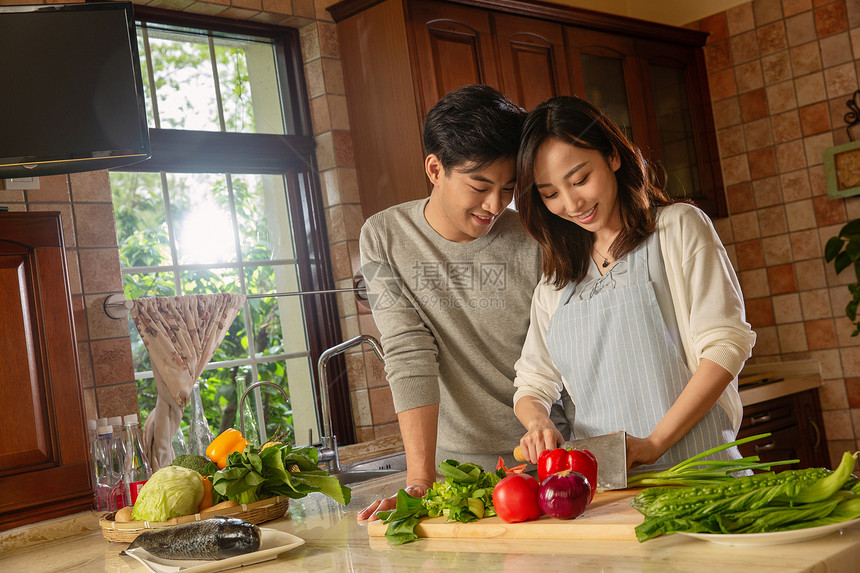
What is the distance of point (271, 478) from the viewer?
5.11ft

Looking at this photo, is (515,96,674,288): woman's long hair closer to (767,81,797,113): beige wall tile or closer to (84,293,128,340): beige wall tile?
(84,293,128,340): beige wall tile

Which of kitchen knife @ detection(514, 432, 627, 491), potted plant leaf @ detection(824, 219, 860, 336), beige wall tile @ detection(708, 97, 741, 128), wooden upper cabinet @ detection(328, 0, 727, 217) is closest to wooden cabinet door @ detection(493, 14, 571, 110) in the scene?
wooden upper cabinet @ detection(328, 0, 727, 217)

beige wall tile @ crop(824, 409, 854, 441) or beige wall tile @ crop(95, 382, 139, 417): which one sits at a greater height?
beige wall tile @ crop(95, 382, 139, 417)

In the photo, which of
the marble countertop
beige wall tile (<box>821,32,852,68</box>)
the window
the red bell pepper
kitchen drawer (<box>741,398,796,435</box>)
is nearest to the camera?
the marble countertop

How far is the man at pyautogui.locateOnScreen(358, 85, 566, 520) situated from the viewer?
1.59m

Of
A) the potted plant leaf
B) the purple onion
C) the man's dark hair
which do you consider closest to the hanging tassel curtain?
the man's dark hair

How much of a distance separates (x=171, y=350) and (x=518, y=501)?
1.49 meters

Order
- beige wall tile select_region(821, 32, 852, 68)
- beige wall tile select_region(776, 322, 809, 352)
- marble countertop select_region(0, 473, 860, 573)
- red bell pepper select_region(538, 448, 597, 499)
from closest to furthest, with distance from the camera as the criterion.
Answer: marble countertop select_region(0, 473, 860, 573), red bell pepper select_region(538, 448, 597, 499), beige wall tile select_region(821, 32, 852, 68), beige wall tile select_region(776, 322, 809, 352)

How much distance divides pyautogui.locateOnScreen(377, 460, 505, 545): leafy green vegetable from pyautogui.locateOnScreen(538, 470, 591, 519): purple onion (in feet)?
0.40

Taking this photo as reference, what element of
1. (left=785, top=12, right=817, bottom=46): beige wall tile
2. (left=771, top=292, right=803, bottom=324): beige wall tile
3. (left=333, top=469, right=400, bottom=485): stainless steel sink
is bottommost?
(left=333, top=469, right=400, bottom=485): stainless steel sink

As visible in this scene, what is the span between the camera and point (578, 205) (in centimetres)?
147

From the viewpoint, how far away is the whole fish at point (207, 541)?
1.21 metres

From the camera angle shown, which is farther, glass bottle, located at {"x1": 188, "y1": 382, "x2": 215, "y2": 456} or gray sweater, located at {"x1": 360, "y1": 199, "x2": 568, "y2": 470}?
glass bottle, located at {"x1": 188, "y1": 382, "x2": 215, "y2": 456}

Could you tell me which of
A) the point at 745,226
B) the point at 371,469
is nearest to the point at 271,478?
the point at 371,469
